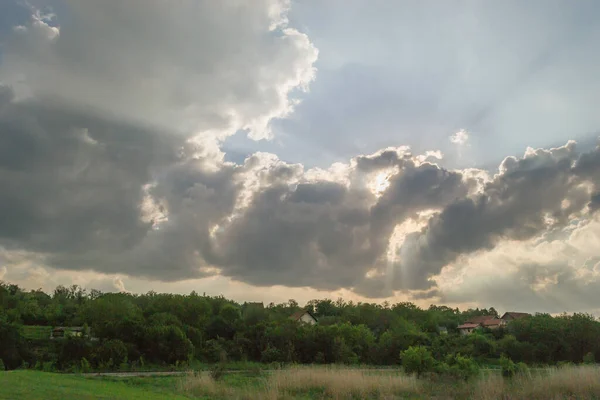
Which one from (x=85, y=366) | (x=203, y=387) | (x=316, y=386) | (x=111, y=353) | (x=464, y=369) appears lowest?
(x=85, y=366)

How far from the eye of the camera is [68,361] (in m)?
29.7

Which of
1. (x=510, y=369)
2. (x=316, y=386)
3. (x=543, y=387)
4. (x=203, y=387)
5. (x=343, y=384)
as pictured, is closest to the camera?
(x=203, y=387)

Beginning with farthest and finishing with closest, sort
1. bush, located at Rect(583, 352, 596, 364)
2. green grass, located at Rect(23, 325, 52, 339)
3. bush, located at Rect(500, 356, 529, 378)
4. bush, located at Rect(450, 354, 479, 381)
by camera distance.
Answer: bush, located at Rect(583, 352, 596, 364), green grass, located at Rect(23, 325, 52, 339), bush, located at Rect(500, 356, 529, 378), bush, located at Rect(450, 354, 479, 381)

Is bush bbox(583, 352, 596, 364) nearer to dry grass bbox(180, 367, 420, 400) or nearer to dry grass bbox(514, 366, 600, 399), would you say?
dry grass bbox(514, 366, 600, 399)

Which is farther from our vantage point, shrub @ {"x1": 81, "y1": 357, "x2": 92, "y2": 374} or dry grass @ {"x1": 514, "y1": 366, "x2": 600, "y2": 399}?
shrub @ {"x1": 81, "y1": 357, "x2": 92, "y2": 374}

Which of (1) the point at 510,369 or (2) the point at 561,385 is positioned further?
(1) the point at 510,369

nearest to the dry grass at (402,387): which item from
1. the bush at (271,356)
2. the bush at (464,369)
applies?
the bush at (464,369)

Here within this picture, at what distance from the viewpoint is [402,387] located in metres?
20.0

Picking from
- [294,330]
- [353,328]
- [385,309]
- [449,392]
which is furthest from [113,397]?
[385,309]

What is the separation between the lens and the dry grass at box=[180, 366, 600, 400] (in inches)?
717

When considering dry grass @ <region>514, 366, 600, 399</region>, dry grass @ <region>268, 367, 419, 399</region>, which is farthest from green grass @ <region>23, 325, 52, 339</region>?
dry grass @ <region>514, 366, 600, 399</region>

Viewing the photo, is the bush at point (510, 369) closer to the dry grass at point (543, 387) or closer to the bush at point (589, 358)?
the dry grass at point (543, 387)

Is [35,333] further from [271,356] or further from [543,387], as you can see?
[543,387]

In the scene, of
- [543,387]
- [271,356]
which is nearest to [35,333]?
[271,356]
